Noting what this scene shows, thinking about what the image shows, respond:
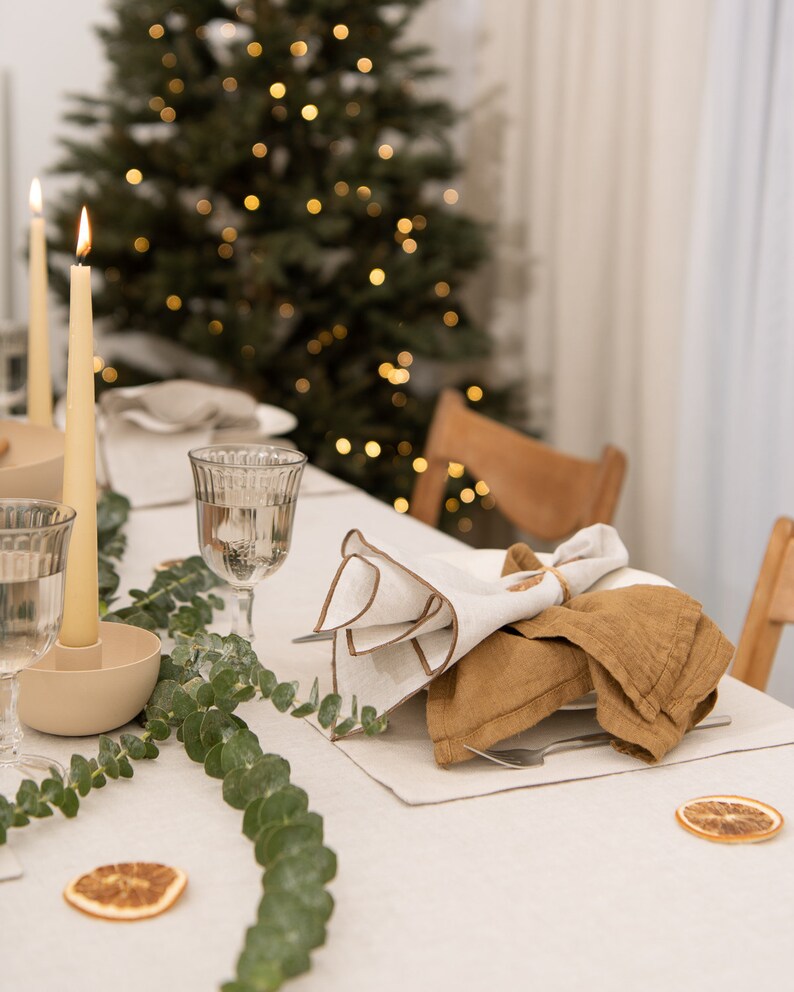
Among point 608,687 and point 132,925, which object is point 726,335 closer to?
point 608,687

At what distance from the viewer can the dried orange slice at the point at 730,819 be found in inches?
25.0

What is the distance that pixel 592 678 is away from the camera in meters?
0.74

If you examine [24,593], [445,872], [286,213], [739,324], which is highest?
[286,213]

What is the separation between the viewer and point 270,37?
2479mm

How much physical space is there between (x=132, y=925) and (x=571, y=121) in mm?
2426

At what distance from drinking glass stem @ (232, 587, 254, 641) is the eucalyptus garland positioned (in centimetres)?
4

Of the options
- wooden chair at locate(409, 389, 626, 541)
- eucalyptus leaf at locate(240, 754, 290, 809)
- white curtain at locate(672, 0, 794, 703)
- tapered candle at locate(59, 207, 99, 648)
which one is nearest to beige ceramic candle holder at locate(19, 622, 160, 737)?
tapered candle at locate(59, 207, 99, 648)

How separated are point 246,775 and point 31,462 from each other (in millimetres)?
417

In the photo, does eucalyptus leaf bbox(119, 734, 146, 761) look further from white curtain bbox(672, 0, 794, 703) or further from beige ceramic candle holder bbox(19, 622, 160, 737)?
white curtain bbox(672, 0, 794, 703)

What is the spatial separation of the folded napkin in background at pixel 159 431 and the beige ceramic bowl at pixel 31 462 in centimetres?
33

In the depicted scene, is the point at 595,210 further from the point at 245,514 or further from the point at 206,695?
the point at 206,695

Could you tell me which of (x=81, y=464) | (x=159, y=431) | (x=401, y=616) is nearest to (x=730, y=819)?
(x=401, y=616)

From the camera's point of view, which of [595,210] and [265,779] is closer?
[265,779]

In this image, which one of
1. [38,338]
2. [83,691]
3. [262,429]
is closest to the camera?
[83,691]
